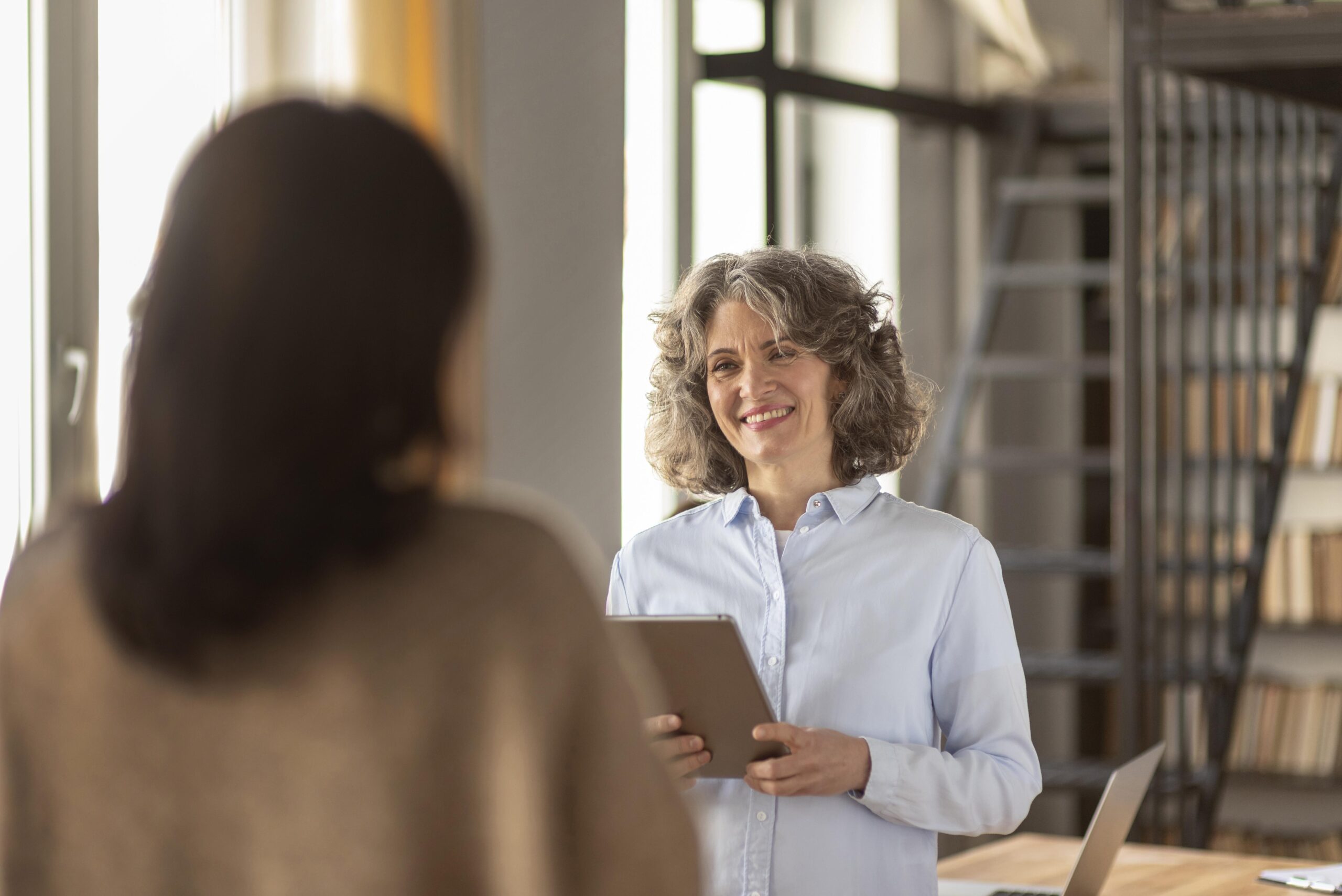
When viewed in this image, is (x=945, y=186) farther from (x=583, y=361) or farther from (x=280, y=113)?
(x=280, y=113)

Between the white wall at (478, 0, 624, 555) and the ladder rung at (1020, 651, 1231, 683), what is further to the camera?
the ladder rung at (1020, 651, 1231, 683)

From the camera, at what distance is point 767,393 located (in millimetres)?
1917

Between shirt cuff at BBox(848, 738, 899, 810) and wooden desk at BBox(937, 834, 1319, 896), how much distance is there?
696 millimetres

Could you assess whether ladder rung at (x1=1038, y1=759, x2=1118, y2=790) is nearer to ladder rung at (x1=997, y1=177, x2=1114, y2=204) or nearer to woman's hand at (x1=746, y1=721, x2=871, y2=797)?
ladder rung at (x1=997, y1=177, x2=1114, y2=204)

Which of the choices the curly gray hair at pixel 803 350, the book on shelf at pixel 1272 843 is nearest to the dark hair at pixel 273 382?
the curly gray hair at pixel 803 350

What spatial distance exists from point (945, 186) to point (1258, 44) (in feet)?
7.39

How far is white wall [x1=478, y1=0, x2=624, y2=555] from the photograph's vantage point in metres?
3.10

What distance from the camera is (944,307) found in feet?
18.2

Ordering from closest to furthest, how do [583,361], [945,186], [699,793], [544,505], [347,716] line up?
[347,716], [699,793], [544,505], [583,361], [945,186]

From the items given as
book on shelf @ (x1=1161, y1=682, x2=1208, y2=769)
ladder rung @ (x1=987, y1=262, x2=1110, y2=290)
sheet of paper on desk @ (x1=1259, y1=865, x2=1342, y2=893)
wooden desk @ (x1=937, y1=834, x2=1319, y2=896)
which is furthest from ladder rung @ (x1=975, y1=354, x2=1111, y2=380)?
sheet of paper on desk @ (x1=1259, y1=865, x2=1342, y2=893)

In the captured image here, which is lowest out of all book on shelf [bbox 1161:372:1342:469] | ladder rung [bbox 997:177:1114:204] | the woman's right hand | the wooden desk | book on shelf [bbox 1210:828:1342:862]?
book on shelf [bbox 1210:828:1342:862]

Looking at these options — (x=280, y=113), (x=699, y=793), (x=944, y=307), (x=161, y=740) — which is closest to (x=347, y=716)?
(x=161, y=740)

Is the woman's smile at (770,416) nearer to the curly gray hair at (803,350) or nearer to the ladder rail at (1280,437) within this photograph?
the curly gray hair at (803,350)

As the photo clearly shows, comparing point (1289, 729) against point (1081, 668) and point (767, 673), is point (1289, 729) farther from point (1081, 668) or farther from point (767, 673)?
point (767, 673)
